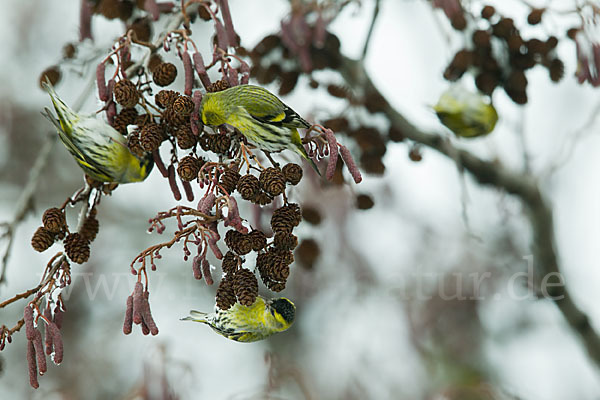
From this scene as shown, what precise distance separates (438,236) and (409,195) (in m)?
0.35

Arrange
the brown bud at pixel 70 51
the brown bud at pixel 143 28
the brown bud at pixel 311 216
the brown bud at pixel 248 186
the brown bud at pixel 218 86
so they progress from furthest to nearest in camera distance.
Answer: the brown bud at pixel 311 216 → the brown bud at pixel 70 51 → the brown bud at pixel 143 28 → the brown bud at pixel 218 86 → the brown bud at pixel 248 186

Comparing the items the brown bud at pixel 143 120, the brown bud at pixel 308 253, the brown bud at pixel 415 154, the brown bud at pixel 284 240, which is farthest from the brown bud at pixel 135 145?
the brown bud at pixel 415 154

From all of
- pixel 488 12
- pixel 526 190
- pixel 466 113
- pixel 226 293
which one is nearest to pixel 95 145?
pixel 226 293

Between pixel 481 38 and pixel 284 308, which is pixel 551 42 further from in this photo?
pixel 284 308

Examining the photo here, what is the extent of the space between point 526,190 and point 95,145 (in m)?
1.15

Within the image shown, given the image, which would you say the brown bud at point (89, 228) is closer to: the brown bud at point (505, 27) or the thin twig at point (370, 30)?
the thin twig at point (370, 30)

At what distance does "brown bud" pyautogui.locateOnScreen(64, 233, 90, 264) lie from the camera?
2.35ft

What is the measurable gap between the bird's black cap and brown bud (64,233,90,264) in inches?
9.7

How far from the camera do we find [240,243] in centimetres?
61

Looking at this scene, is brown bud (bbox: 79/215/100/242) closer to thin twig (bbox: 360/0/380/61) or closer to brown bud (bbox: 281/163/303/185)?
brown bud (bbox: 281/163/303/185)

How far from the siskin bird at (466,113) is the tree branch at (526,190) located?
15cm

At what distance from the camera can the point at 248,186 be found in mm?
592

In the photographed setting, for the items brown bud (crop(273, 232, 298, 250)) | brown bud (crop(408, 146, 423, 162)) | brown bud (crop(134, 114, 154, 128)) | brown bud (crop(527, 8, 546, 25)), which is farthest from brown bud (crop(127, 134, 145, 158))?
brown bud (crop(527, 8, 546, 25))

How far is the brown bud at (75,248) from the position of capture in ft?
2.35
